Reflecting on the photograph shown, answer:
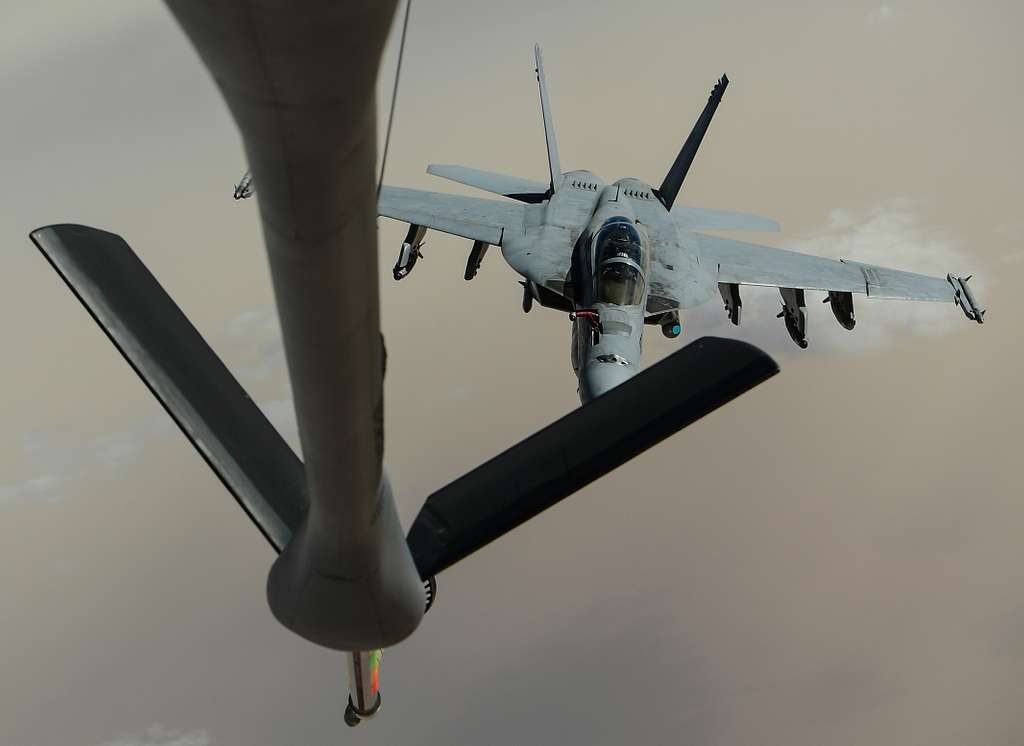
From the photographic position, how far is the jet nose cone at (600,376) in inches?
742

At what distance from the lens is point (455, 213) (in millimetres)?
25766

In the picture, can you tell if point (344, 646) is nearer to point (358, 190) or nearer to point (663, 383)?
point (663, 383)

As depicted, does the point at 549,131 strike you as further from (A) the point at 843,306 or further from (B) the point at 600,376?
(B) the point at 600,376

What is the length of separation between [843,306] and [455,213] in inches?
391

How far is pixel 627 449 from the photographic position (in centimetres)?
977

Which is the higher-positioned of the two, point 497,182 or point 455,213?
point 497,182

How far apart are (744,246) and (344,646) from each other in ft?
64.4

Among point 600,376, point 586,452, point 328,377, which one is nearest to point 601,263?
point 600,376

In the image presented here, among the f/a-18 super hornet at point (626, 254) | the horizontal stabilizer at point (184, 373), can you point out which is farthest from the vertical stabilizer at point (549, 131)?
the horizontal stabilizer at point (184, 373)

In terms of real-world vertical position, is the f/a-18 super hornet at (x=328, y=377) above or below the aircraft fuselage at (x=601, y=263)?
below

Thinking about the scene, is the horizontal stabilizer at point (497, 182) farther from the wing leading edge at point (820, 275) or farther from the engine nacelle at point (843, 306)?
the engine nacelle at point (843, 306)

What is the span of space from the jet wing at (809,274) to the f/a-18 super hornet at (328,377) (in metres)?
15.4

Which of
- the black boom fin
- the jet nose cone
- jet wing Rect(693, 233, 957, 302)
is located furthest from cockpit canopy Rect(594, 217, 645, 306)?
the black boom fin

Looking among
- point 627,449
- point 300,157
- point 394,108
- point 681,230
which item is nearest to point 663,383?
point 627,449
